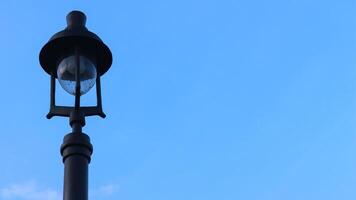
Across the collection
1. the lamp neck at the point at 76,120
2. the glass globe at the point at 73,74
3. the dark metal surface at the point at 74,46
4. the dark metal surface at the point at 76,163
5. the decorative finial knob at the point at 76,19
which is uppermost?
the decorative finial knob at the point at 76,19

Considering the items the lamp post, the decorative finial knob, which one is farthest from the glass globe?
the decorative finial knob

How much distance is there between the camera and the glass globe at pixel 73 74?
241 inches

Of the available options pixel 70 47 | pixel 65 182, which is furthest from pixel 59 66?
pixel 65 182

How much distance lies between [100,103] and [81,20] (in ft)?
2.38

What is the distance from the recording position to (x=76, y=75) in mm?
5984

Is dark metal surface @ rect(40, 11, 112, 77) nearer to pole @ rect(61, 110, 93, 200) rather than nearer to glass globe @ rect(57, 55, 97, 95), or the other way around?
glass globe @ rect(57, 55, 97, 95)

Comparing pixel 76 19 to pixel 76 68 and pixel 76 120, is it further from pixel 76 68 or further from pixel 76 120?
pixel 76 120

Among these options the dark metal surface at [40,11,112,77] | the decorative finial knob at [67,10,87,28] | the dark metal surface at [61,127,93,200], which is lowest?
the dark metal surface at [61,127,93,200]

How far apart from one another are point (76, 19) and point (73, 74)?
57 centimetres

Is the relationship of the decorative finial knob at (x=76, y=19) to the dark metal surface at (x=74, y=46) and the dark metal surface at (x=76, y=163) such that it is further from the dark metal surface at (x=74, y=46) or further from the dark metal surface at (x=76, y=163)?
the dark metal surface at (x=76, y=163)

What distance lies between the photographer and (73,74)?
20.0 feet

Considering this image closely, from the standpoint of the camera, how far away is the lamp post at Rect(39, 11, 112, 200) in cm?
585

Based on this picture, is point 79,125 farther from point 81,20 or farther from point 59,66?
point 81,20

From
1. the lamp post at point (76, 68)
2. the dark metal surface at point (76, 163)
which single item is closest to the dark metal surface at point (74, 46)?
the lamp post at point (76, 68)
